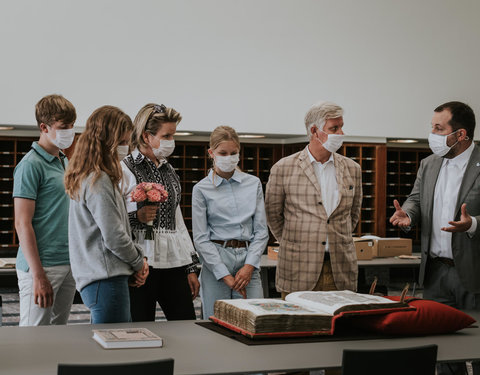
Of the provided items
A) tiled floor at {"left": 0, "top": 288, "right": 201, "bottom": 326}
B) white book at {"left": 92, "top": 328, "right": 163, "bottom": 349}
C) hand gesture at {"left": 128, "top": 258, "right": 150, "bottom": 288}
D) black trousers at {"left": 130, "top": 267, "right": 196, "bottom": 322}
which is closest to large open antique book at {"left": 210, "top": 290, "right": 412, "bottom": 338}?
white book at {"left": 92, "top": 328, "right": 163, "bottom": 349}

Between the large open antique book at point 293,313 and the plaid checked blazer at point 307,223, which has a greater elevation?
the plaid checked blazer at point 307,223

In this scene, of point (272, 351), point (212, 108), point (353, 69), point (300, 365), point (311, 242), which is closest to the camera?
point (300, 365)

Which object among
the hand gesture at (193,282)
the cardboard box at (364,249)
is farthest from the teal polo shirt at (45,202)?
the cardboard box at (364,249)

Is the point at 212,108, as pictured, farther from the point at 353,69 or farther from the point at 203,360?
the point at 203,360

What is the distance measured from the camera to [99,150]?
8.61 ft

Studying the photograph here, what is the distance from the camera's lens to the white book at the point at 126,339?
199 cm

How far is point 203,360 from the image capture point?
73.9 inches

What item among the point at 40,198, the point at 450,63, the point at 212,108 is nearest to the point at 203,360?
the point at 40,198

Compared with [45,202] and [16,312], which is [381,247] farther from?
[16,312]

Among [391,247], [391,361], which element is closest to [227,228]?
[391,361]

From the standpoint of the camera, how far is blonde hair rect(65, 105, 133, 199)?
101 inches

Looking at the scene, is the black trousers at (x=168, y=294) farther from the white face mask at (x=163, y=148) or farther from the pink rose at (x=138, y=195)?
the white face mask at (x=163, y=148)

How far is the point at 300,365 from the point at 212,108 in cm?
691

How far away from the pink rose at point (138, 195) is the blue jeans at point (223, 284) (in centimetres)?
64
